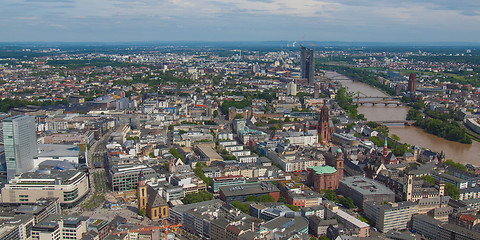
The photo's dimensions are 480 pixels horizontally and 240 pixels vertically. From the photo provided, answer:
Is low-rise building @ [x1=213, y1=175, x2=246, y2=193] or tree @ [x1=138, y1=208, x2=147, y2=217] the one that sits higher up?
low-rise building @ [x1=213, y1=175, x2=246, y2=193]

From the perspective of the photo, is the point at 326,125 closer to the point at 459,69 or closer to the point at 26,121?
the point at 26,121

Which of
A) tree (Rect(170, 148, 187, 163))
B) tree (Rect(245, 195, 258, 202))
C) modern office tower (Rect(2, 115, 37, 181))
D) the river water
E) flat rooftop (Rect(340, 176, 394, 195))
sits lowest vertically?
the river water

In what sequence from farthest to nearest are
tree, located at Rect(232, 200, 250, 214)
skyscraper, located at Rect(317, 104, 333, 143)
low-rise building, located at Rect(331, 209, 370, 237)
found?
skyscraper, located at Rect(317, 104, 333, 143)
tree, located at Rect(232, 200, 250, 214)
low-rise building, located at Rect(331, 209, 370, 237)

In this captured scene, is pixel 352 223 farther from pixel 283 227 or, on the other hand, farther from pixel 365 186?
pixel 365 186

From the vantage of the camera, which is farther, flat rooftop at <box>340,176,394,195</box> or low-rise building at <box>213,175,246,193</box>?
low-rise building at <box>213,175,246,193</box>


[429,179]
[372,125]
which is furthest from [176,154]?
[372,125]

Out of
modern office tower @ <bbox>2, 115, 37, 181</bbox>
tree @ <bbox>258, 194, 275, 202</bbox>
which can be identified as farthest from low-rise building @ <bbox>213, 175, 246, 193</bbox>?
modern office tower @ <bbox>2, 115, 37, 181</bbox>

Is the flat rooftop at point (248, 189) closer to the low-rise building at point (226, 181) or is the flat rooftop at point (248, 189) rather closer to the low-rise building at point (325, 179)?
the low-rise building at point (226, 181)

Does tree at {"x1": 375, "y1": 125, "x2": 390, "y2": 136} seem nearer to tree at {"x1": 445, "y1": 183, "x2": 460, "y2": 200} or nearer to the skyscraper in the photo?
the skyscraper

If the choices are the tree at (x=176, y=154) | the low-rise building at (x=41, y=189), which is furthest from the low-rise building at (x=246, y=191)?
the low-rise building at (x=41, y=189)
